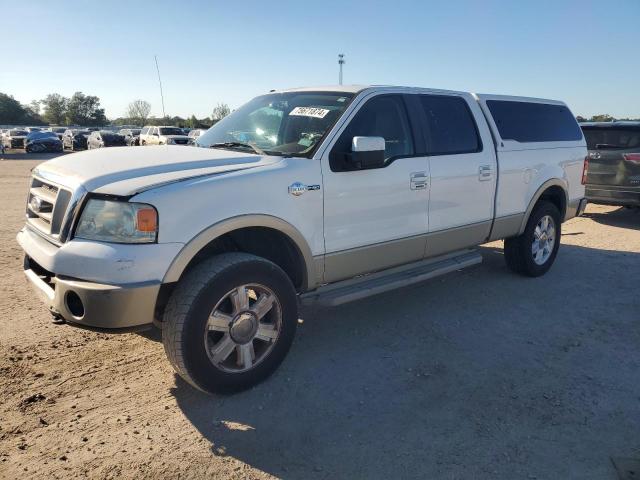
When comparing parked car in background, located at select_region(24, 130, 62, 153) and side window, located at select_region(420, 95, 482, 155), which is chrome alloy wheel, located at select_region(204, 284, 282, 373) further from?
parked car in background, located at select_region(24, 130, 62, 153)

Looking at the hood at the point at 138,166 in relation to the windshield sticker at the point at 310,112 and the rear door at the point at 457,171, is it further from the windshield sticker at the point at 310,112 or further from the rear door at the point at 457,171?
the rear door at the point at 457,171

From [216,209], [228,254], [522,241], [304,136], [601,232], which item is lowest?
[601,232]

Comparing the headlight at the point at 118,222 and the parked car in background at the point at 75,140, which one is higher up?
the headlight at the point at 118,222

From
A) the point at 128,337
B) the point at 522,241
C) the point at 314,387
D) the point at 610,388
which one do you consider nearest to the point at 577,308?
the point at 522,241

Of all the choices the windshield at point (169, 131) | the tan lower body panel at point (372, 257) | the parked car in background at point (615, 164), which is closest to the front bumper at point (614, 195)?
the parked car in background at point (615, 164)

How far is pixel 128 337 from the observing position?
13.5ft

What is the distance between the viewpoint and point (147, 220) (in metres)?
2.80

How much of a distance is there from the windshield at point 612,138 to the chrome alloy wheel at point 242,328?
28.1 ft

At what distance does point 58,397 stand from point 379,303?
2957 millimetres

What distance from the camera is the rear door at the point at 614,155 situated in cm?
891

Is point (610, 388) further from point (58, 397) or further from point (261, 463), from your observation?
point (58, 397)

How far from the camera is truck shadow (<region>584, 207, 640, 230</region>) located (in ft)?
30.7

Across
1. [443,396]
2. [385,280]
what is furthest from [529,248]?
[443,396]

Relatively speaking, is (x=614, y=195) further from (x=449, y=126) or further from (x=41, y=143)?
(x=41, y=143)
